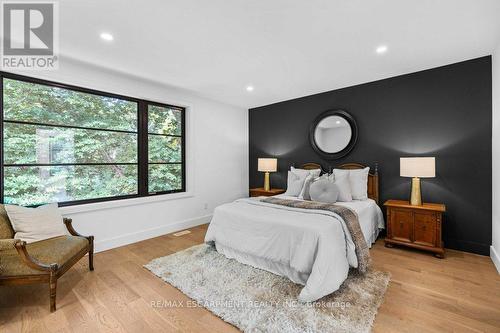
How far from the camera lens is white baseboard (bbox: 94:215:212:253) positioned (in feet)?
10.6

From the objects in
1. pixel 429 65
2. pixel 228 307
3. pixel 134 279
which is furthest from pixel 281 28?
pixel 134 279

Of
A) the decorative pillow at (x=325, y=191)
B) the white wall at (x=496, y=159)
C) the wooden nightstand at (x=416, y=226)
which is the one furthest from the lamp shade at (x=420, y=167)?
the decorative pillow at (x=325, y=191)

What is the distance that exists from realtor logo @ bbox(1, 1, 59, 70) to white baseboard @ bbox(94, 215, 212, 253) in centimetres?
240

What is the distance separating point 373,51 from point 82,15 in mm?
3074

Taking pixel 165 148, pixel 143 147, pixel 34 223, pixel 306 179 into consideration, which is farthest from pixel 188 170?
pixel 34 223

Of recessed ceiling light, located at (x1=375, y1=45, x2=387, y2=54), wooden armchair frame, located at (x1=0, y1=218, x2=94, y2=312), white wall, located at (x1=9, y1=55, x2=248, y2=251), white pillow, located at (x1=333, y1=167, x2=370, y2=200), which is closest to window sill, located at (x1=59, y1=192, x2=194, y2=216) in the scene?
white wall, located at (x1=9, y1=55, x2=248, y2=251)

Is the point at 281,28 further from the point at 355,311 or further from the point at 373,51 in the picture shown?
the point at 355,311

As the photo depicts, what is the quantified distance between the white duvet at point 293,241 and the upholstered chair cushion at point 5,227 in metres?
1.99

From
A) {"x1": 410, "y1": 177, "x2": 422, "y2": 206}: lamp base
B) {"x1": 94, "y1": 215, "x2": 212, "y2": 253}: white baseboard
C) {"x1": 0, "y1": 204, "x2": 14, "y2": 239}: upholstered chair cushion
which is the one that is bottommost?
{"x1": 94, "y1": 215, "x2": 212, "y2": 253}: white baseboard

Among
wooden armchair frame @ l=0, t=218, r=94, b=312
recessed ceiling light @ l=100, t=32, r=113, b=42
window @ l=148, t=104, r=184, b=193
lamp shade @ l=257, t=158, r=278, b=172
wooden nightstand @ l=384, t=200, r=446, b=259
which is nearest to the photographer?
wooden armchair frame @ l=0, t=218, r=94, b=312

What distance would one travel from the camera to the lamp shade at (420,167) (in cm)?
293

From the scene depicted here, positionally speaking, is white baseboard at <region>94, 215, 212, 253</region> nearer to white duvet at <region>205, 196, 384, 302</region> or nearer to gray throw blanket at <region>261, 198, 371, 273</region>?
white duvet at <region>205, 196, 384, 302</region>

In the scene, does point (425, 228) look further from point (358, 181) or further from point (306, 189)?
point (306, 189)

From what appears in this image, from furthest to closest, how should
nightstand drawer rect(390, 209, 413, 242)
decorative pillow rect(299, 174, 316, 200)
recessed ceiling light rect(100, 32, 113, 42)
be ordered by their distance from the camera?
decorative pillow rect(299, 174, 316, 200) → nightstand drawer rect(390, 209, 413, 242) → recessed ceiling light rect(100, 32, 113, 42)
